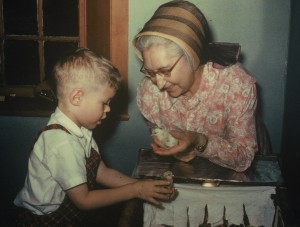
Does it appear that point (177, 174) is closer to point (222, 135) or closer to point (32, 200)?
point (222, 135)

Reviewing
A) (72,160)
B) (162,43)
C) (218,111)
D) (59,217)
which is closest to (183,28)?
(162,43)

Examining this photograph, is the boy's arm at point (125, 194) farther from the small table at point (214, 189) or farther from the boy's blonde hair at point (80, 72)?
the boy's blonde hair at point (80, 72)

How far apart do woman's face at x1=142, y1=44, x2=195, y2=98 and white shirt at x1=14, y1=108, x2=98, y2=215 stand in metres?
0.44

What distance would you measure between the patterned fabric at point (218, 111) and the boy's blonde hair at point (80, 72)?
0.53m

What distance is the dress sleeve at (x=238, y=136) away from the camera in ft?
5.60

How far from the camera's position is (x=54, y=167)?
59.1 inches

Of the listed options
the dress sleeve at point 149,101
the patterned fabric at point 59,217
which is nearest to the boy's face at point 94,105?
the patterned fabric at point 59,217

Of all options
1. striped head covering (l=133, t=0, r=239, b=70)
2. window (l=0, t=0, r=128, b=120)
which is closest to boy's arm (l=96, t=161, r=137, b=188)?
striped head covering (l=133, t=0, r=239, b=70)

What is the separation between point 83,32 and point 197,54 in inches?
49.1

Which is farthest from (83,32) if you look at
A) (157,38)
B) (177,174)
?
(177,174)

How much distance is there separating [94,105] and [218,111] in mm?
679

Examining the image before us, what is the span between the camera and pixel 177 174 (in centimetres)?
161

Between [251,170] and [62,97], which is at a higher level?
[62,97]

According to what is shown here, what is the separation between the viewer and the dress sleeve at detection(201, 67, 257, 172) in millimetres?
1707
